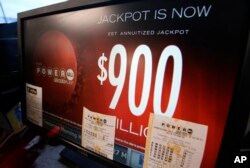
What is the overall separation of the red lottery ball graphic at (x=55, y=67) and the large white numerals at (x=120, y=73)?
11 cm

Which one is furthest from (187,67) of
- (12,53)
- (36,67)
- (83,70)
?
(12,53)

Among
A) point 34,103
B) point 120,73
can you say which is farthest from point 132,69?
point 34,103

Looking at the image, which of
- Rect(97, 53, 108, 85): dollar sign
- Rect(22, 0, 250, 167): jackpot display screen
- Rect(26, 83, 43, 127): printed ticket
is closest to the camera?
Rect(22, 0, 250, 167): jackpot display screen

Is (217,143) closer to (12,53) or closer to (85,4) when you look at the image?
(85,4)

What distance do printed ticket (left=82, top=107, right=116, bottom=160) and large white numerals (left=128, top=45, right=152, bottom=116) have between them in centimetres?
6

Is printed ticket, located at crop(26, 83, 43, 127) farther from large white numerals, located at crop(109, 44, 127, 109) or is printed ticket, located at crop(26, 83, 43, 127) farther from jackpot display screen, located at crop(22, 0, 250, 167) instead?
large white numerals, located at crop(109, 44, 127, 109)

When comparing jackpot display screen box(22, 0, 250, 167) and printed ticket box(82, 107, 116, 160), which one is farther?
printed ticket box(82, 107, 116, 160)

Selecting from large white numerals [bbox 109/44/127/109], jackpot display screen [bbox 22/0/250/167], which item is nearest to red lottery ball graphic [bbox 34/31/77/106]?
jackpot display screen [bbox 22/0/250/167]

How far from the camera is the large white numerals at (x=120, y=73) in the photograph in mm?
404

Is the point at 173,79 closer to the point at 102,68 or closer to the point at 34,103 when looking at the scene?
the point at 102,68

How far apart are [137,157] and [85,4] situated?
352 millimetres

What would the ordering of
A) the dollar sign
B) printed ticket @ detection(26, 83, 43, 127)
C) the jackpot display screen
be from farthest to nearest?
printed ticket @ detection(26, 83, 43, 127) → the dollar sign → the jackpot display screen

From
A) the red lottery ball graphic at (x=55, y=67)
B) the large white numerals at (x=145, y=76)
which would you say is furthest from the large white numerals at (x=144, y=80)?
the red lottery ball graphic at (x=55, y=67)

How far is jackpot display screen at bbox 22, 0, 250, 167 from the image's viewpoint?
12.1 inches
